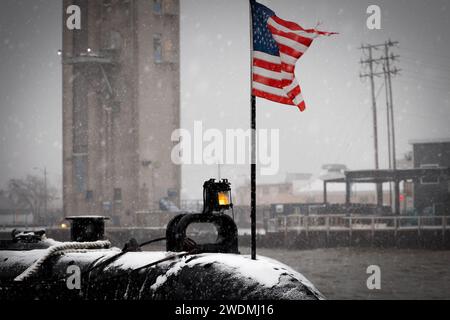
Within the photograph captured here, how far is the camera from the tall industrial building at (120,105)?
5541 cm

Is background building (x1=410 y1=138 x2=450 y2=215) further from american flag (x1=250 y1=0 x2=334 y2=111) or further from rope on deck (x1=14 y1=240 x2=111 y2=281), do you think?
rope on deck (x1=14 y1=240 x2=111 y2=281)

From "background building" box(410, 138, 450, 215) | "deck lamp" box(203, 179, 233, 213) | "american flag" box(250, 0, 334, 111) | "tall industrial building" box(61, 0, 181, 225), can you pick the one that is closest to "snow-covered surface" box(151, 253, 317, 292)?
"deck lamp" box(203, 179, 233, 213)

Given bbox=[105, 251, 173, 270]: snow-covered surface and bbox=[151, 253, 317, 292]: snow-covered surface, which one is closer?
bbox=[151, 253, 317, 292]: snow-covered surface

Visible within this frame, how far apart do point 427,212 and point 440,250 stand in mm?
7909

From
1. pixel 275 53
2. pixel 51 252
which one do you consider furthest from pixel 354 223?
pixel 51 252

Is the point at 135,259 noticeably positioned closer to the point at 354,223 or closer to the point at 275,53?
the point at 275,53

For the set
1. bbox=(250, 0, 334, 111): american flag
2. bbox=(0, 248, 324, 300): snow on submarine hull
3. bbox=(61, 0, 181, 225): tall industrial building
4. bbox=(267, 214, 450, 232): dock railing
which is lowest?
bbox=(267, 214, 450, 232): dock railing

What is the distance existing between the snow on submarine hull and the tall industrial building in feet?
161

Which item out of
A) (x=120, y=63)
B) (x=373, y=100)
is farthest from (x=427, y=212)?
(x=120, y=63)

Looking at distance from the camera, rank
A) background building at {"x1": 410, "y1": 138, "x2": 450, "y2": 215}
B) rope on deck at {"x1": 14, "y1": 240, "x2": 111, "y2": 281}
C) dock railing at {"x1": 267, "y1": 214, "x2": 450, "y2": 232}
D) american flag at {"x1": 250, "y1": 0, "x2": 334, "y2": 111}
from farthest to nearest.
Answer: background building at {"x1": 410, "y1": 138, "x2": 450, "y2": 215} → dock railing at {"x1": 267, "y1": 214, "x2": 450, "y2": 232} → american flag at {"x1": 250, "y1": 0, "x2": 334, "y2": 111} → rope on deck at {"x1": 14, "y1": 240, "x2": 111, "y2": 281}

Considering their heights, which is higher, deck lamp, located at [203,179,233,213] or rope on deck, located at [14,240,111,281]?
deck lamp, located at [203,179,233,213]

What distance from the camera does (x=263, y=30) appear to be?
20.3 ft

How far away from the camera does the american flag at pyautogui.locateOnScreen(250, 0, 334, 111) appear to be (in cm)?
614
